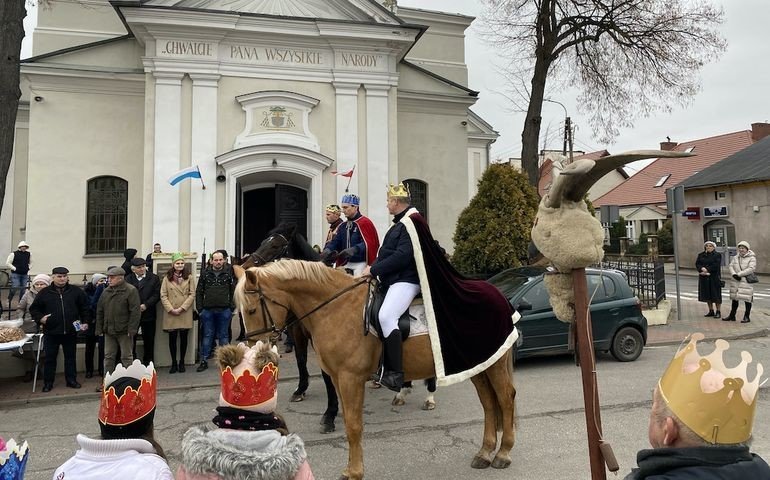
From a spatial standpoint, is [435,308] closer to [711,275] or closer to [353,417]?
[353,417]

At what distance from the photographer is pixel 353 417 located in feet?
13.8

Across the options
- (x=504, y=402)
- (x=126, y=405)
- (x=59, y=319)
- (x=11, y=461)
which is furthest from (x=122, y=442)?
(x=59, y=319)

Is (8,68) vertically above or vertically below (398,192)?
above

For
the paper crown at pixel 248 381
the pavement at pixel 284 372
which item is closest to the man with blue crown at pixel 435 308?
the paper crown at pixel 248 381

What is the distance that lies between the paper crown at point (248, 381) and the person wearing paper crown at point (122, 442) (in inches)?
12.2

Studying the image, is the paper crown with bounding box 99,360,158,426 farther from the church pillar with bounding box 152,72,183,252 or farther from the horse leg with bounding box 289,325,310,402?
the church pillar with bounding box 152,72,183,252

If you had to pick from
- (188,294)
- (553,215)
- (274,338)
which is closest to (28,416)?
(188,294)

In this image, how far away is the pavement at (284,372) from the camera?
23.9ft

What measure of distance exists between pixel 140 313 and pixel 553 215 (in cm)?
723

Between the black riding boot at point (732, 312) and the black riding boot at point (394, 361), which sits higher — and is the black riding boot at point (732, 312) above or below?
below

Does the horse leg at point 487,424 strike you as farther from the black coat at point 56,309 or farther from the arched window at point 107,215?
the arched window at point 107,215

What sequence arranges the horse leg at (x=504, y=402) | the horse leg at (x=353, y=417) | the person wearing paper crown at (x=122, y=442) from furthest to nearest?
the horse leg at (x=504, y=402), the horse leg at (x=353, y=417), the person wearing paper crown at (x=122, y=442)

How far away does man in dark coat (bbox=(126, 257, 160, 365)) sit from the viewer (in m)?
8.24

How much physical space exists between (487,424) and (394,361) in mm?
1189
